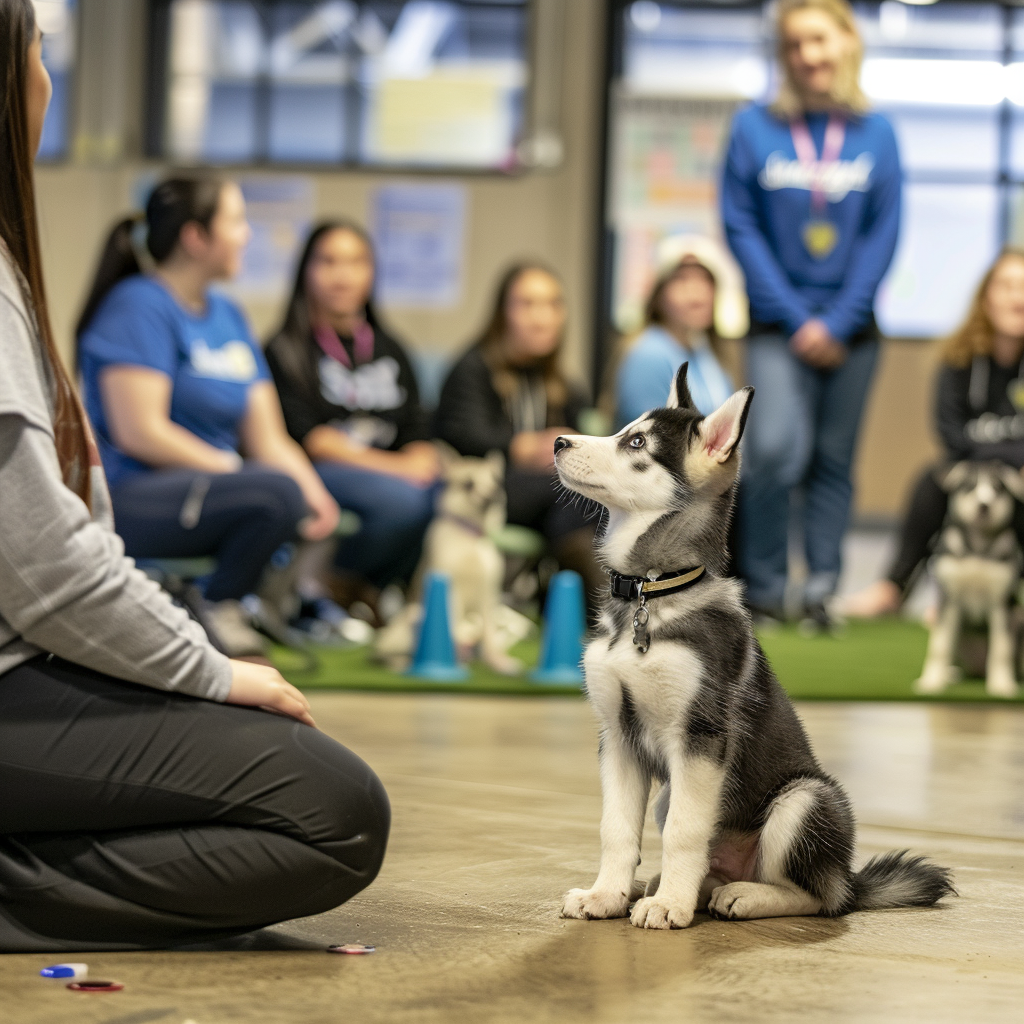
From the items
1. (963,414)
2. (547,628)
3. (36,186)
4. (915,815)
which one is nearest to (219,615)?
(547,628)

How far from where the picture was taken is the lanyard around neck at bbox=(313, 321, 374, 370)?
18.6 feet

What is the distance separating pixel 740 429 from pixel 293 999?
91 cm

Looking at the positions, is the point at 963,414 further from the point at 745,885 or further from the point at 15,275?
→ the point at 15,275

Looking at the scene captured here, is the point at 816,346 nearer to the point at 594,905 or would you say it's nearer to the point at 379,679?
the point at 379,679

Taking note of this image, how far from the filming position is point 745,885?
6.46 ft

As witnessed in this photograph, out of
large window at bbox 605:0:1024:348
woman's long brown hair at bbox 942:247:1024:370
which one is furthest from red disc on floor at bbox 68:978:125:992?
large window at bbox 605:0:1024:348

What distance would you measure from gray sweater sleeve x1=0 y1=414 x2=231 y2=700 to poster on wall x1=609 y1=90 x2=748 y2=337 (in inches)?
375

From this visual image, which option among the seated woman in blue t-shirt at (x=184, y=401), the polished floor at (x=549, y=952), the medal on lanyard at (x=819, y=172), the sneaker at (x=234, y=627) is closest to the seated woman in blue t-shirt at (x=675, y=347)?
the medal on lanyard at (x=819, y=172)

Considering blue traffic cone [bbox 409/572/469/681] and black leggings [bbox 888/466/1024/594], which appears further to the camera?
black leggings [bbox 888/466/1024/594]

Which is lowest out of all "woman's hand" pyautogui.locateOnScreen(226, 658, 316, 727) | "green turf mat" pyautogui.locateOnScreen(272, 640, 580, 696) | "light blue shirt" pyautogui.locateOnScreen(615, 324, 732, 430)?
A: "green turf mat" pyautogui.locateOnScreen(272, 640, 580, 696)

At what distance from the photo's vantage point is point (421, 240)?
440 inches

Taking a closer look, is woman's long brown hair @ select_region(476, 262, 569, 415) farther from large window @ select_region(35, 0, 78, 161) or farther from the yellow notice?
large window @ select_region(35, 0, 78, 161)

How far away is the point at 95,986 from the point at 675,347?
4.69 metres

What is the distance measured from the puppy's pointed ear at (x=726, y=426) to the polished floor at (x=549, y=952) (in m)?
0.63
